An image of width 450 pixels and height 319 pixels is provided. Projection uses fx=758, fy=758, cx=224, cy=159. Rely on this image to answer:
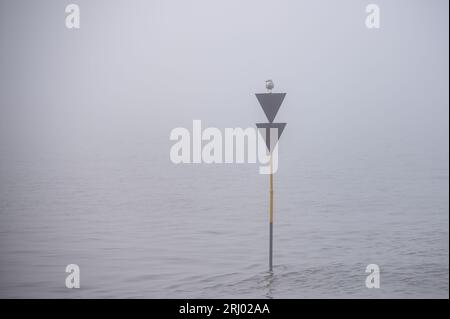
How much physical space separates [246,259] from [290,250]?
1.09 meters

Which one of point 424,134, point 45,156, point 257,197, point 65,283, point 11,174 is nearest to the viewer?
point 65,283

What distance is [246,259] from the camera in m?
12.8

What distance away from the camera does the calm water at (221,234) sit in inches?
431

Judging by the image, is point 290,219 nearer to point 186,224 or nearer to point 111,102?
point 186,224

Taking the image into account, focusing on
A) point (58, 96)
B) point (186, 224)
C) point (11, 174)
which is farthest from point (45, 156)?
point (58, 96)

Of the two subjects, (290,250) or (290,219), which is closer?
(290,250)

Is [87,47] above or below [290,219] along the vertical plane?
above

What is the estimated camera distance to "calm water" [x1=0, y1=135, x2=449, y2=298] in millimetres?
10938

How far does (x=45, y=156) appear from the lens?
4169 centimetres

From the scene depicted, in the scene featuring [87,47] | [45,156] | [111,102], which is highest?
[87,47]

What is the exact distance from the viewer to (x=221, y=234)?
15.5 m

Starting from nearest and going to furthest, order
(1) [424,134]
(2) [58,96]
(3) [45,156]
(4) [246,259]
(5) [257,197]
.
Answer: (4) [246,259]
(5) [257,197]
(3) [45,156]
(1) [424,134]
(2) [58,96]

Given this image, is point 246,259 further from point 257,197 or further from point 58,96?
point 58,96
